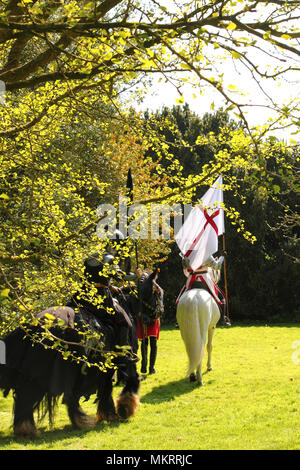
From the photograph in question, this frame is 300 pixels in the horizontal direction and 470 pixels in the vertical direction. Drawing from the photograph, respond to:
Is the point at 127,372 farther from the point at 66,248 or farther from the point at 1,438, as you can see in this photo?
the point at 66,248

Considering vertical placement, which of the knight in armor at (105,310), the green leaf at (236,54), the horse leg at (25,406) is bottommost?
the horse leg at (25,406)

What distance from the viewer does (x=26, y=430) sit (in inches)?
244

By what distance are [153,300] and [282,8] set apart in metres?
7.17

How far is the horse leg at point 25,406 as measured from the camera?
6031mm

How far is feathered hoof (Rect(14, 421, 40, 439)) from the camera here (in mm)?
6180

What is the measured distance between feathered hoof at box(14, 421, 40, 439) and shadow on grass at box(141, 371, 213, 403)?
2.57 m

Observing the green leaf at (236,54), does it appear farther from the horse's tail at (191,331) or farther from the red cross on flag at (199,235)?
the red cross on flag at (199,235)

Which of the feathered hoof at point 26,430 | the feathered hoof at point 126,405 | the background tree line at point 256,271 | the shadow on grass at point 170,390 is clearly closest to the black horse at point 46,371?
the feathered hoof at point 26,430

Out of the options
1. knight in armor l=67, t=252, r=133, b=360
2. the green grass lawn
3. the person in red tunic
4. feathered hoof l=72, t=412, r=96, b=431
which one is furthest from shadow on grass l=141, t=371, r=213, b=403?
knight in armor l=67, t=252, r=133, b=360

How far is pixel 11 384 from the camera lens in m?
6.04

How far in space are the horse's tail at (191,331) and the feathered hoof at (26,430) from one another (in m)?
3.49

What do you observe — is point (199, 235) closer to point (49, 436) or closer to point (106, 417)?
point (106, 417)

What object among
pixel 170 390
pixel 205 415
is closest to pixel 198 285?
pixel 170 390
